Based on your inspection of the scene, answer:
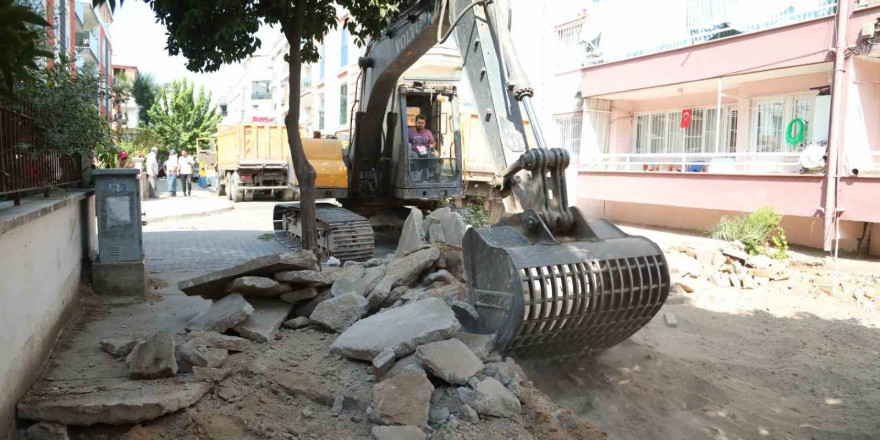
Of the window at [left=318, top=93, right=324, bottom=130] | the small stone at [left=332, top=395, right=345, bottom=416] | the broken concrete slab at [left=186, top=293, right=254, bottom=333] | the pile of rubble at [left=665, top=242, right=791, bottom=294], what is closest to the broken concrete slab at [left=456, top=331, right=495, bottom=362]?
the small stone at [left=332, top=395, right=345, bottom=416]

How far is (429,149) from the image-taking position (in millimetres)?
10461

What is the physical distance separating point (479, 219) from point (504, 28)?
22.4 ft

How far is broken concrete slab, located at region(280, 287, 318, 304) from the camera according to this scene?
557 cm

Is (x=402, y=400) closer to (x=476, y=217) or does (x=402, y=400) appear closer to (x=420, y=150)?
(x=420, y=150)

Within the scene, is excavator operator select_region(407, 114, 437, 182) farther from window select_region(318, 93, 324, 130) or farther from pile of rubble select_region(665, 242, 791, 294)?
window select_region(318, 93, 324, 130)

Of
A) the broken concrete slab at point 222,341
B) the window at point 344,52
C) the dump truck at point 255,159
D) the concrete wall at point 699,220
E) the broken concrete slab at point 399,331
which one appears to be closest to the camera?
the broken concrete slab at point 399,331

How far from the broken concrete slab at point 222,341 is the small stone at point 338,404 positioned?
3.50 ft

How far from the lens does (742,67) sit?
14.0 m

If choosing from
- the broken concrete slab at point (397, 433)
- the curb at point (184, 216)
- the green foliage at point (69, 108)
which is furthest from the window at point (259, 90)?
the broken concrete slab at point (397, 433)

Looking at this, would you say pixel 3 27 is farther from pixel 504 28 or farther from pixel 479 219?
pixel 479 219

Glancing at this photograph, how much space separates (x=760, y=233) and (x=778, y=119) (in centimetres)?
441

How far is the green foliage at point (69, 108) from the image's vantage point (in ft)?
19.4

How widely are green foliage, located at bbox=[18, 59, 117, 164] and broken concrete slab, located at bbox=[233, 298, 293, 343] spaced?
7.96ft

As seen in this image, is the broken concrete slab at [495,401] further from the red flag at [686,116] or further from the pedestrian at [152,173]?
the pedestrian at [152,173]
